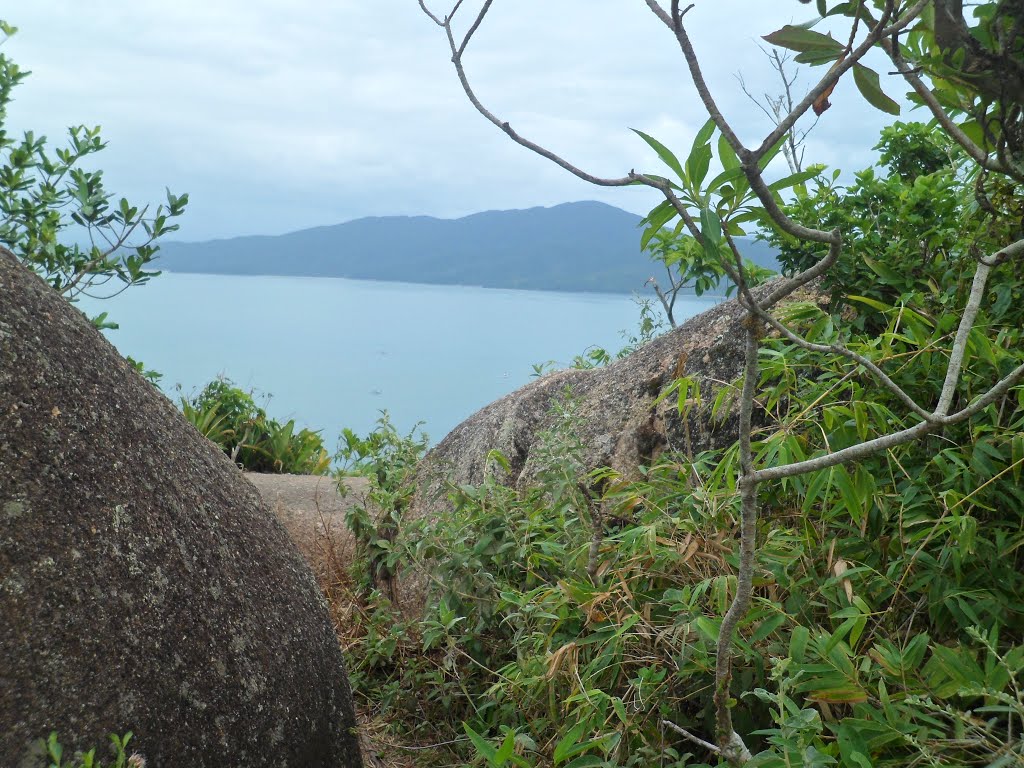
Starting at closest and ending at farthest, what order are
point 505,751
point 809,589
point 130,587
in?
1. point 505,751
2. point 130,587
3. point 809,589

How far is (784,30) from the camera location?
1.56 meters

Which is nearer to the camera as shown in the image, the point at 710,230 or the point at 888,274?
the point at 710,230

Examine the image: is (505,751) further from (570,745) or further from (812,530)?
(812,530)

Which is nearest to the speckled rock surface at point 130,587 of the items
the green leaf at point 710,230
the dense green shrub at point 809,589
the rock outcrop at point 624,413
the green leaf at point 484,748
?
the dense green shrub at point 809,589

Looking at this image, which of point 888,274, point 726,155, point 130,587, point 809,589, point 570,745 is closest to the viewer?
point 726,155

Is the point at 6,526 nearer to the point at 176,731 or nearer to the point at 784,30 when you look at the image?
the point at 176,731

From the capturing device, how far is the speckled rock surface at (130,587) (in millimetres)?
2066

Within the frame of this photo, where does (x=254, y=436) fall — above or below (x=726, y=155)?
below

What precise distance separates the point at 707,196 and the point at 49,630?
6.00ft

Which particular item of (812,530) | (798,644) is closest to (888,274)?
(812,530)

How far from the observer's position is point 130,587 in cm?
223

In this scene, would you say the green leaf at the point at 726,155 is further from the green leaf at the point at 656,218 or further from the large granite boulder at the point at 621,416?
the large granite boulder at the point at 621,416

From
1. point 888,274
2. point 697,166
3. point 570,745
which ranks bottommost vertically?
point 570,745

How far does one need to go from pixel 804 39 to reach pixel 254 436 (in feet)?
25.3
